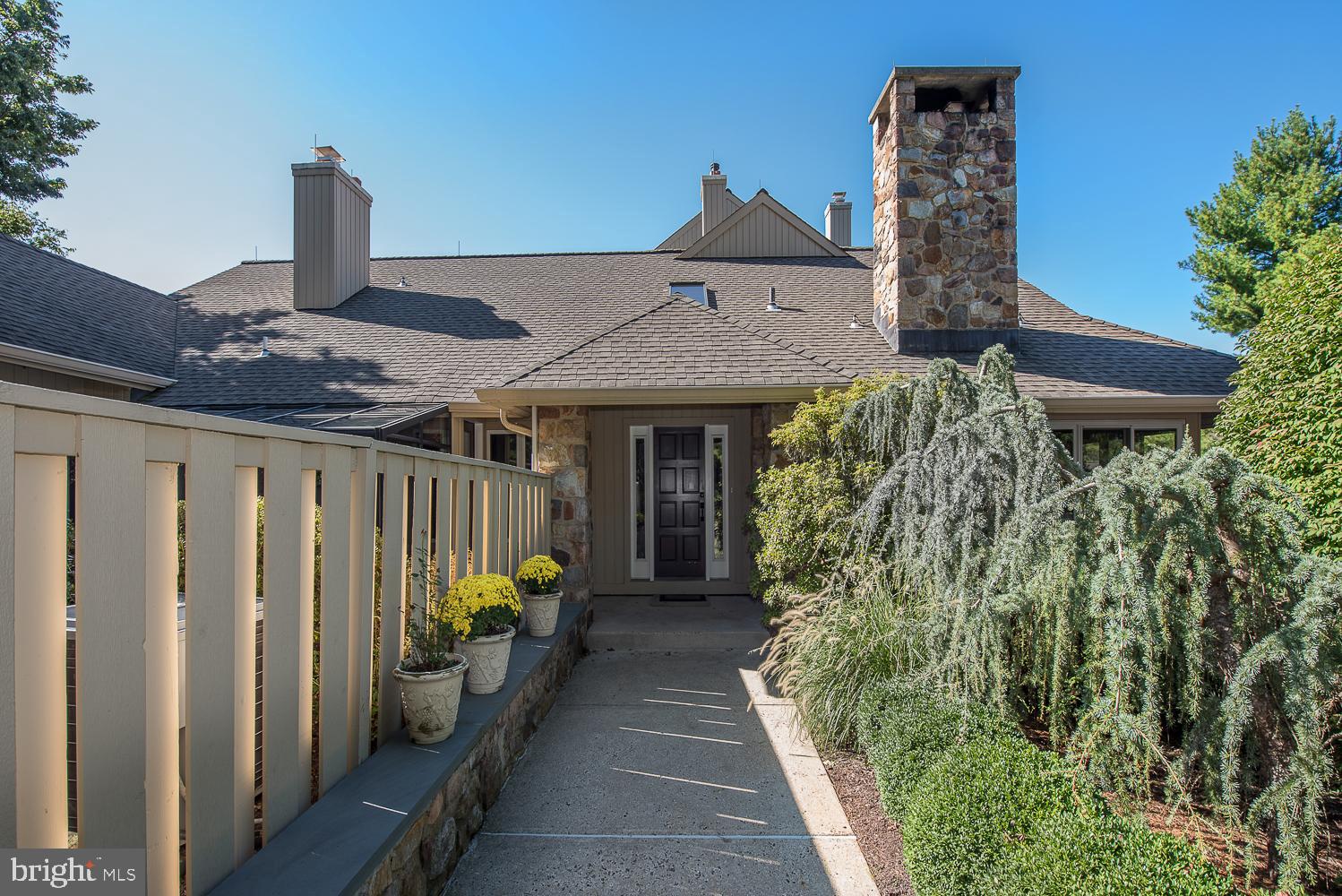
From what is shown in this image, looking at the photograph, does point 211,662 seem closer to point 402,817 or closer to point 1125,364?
point 402,817

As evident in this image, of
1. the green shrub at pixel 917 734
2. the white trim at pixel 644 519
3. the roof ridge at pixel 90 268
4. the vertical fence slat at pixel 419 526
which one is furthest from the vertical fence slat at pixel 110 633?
the roof ridge at pixel 90 268

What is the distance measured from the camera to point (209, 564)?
177 centimetres

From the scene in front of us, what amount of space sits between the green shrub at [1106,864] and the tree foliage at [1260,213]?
67.8ft

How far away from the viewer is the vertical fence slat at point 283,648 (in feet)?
6.59

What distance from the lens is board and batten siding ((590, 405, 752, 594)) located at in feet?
26.9

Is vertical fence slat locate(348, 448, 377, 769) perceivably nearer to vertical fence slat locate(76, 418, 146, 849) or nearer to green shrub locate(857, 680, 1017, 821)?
vertical fence slat locate(76, 418, 146, 849)

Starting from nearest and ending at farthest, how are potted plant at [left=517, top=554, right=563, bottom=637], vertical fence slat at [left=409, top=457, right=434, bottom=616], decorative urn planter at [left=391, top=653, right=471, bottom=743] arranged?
decorative urn planter at [left=391, top=653, right=471, bottom=743] < vertical fence slat at [left=409, top=457, right=434, bottom=616] < potted plant at [left=517, top=554, right=563, bottom=637]

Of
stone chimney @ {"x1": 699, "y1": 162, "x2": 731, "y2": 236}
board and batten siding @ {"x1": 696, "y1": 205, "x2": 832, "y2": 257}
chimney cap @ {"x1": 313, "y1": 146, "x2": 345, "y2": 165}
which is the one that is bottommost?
board and batten siding @ {"x1": 696, "y1": 205, "x2": 832, "y2": 257}

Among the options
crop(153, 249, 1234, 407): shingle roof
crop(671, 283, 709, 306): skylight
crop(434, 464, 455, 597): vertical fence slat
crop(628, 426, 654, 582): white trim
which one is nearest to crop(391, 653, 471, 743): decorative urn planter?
crop(434, 464, 455, 597): vertical fence slat

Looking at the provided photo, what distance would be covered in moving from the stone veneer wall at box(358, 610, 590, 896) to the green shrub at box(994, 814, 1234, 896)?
6.76 feet

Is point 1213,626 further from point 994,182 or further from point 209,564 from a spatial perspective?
point 994,182

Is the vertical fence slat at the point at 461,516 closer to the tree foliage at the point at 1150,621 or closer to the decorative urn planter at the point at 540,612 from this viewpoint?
the decorative urn planter at the point at 540,612

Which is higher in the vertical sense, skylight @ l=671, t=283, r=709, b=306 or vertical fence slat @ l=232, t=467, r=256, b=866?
skylight @ l=671, t=283, r=709, b=306

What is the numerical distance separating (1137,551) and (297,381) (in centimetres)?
907
